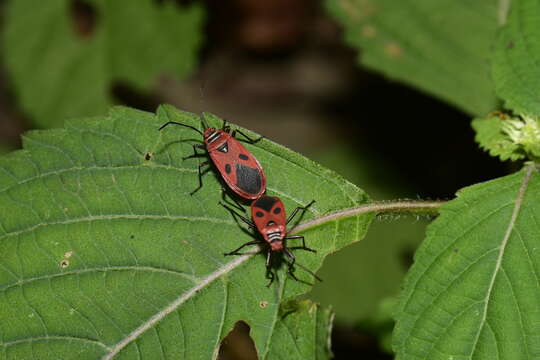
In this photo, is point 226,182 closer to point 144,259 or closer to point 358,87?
point 144,259

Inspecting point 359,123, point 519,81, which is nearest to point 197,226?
point 519,81

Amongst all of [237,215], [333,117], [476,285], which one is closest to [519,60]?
[476,285]

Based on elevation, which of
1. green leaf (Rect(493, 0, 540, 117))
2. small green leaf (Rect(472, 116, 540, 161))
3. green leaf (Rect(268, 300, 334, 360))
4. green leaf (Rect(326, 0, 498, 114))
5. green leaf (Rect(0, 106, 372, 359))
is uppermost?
green leaf (Rect(326, 0, 498, 114))

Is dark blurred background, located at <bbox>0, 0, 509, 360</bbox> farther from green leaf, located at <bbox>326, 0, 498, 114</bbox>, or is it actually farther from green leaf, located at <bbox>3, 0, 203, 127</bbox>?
green leaf, located at <bbox>326, 0, 498, 114</bbox>

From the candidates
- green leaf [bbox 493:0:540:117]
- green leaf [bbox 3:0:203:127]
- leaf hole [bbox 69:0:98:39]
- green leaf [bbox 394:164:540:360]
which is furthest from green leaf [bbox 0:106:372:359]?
leaf hole [bbox 69:0:98:39]

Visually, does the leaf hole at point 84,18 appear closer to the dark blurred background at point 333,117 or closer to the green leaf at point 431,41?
the dark blurred background at point 333,117

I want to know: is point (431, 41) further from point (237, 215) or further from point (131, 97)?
point (131, 97)
